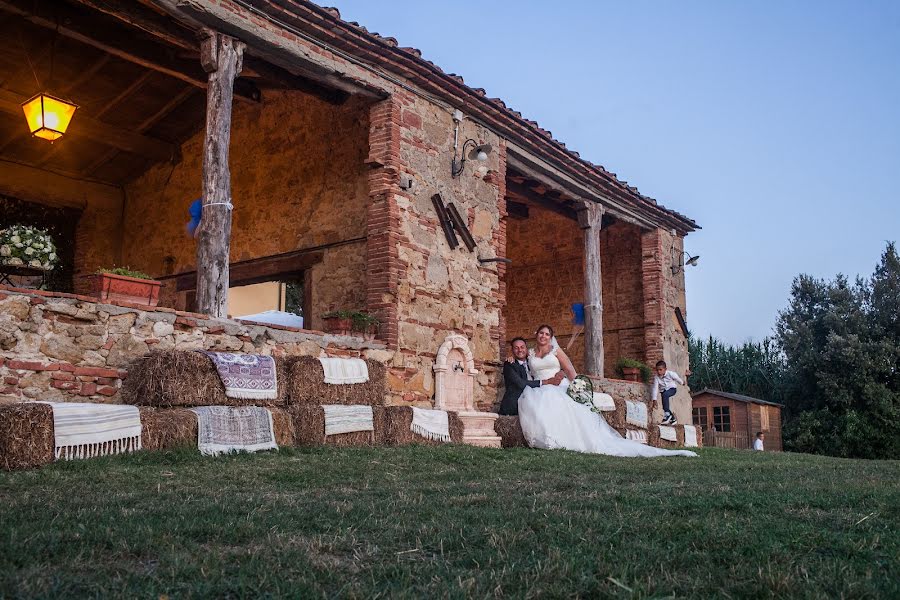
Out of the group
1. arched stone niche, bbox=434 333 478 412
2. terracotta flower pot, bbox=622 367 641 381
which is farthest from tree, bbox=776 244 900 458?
arched stone niche, bbox=434 333 478 412

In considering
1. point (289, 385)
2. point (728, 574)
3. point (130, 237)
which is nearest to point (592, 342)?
point (289, 385)

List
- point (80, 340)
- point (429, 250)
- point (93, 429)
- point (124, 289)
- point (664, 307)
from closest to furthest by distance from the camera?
point (93, 429)
point (80, 340)
point (124, 289)
point (429, 250)
point (664, 307)

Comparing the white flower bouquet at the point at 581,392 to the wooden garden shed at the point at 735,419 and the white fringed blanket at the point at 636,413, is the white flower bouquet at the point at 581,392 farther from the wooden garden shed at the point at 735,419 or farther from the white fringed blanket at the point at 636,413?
the wooden garden shed at the point at 735,419

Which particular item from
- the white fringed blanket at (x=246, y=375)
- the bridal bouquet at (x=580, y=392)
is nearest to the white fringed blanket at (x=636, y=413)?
the bridal bouquet at (x=580, y=392)

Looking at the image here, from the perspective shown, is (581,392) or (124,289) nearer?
(124,289)

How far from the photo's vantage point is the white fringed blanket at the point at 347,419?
303 inches

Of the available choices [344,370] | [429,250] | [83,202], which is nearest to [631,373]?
[429,250]

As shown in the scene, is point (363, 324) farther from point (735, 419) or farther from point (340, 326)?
point (735, 419)

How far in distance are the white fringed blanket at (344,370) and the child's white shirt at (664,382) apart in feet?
26.6

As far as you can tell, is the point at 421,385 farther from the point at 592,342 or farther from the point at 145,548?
the point at 145,548

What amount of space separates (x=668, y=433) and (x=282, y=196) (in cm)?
807

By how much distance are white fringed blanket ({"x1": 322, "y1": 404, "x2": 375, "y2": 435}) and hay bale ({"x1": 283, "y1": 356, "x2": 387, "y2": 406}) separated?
6.8 inches

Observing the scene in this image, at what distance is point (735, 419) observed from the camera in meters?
21.3

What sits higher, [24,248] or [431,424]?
[24,248]
